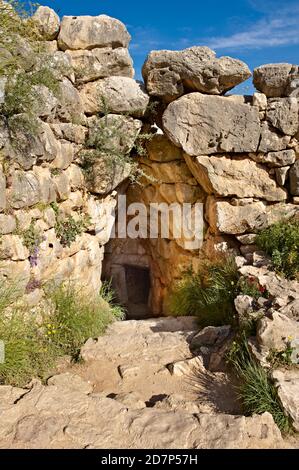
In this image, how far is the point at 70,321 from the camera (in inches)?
163

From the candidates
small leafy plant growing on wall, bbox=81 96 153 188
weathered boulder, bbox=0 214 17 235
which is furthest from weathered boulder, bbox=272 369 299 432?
small leafy plant growing on wall, bbox=81 96 153 188

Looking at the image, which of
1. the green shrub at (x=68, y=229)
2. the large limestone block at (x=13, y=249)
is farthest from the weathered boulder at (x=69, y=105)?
the large limestone block at (x=13, y=249)

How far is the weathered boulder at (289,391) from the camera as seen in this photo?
255 cm

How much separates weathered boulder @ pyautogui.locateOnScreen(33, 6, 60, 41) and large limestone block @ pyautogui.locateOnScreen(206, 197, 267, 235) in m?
3.73

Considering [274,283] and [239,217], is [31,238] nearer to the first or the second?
[274,283]

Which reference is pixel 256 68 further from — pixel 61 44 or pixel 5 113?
pixel 5 113

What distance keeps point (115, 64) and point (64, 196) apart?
92.8 inches

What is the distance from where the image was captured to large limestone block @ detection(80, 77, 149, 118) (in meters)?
5.49

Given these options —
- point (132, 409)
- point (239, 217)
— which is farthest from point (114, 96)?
point (132, 409)

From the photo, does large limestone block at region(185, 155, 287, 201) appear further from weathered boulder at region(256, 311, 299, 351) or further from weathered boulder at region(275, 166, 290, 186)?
weathered boulder at region(256, 311, 299, 351)

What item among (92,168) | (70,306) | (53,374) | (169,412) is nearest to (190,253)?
(92,168)

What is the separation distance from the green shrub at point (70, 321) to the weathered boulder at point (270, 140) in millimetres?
3785

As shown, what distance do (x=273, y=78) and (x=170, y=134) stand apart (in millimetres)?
1915

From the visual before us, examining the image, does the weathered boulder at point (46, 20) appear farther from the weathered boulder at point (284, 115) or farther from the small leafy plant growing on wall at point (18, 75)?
the weathered boulder at point (284, 115)
